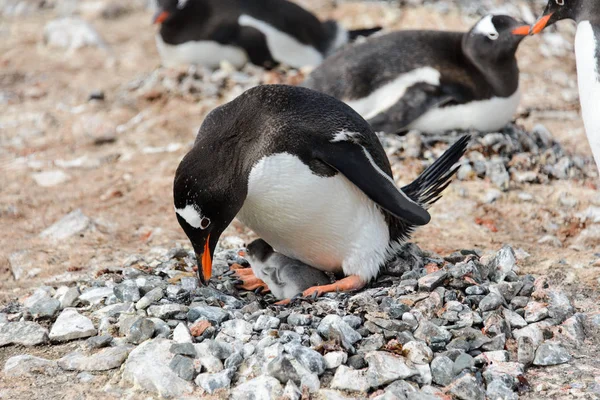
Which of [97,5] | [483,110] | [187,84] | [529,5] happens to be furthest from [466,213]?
[97,5]

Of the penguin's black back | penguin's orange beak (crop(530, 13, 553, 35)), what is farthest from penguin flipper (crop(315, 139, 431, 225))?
Answer: the penguin's black back

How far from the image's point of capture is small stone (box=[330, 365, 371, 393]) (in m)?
2.88

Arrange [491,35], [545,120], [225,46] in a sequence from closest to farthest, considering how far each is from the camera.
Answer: [491,35], [545,120], [225,46]

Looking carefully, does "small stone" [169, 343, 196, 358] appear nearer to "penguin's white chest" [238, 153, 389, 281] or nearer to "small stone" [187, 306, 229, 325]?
"small stone" [187, 306, 229, 325]

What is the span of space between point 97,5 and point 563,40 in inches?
229

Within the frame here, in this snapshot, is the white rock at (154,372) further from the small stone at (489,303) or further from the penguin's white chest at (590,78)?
the penguin's white chest at (590,78)

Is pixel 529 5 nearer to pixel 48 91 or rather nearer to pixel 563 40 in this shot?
pixel 563 40

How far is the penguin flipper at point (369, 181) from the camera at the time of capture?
3494mm

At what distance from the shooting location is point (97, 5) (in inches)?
422

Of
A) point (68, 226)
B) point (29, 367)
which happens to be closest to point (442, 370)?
point (29, 367)

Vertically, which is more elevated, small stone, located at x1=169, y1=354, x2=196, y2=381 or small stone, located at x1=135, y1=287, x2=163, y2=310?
small stone, located at x1=169, y1=354, x2=196, y2=381

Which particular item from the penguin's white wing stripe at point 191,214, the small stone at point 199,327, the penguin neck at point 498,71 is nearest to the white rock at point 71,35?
the penguin neck at point 498,71

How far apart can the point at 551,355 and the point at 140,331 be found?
157 centimetres

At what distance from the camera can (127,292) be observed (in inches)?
140
